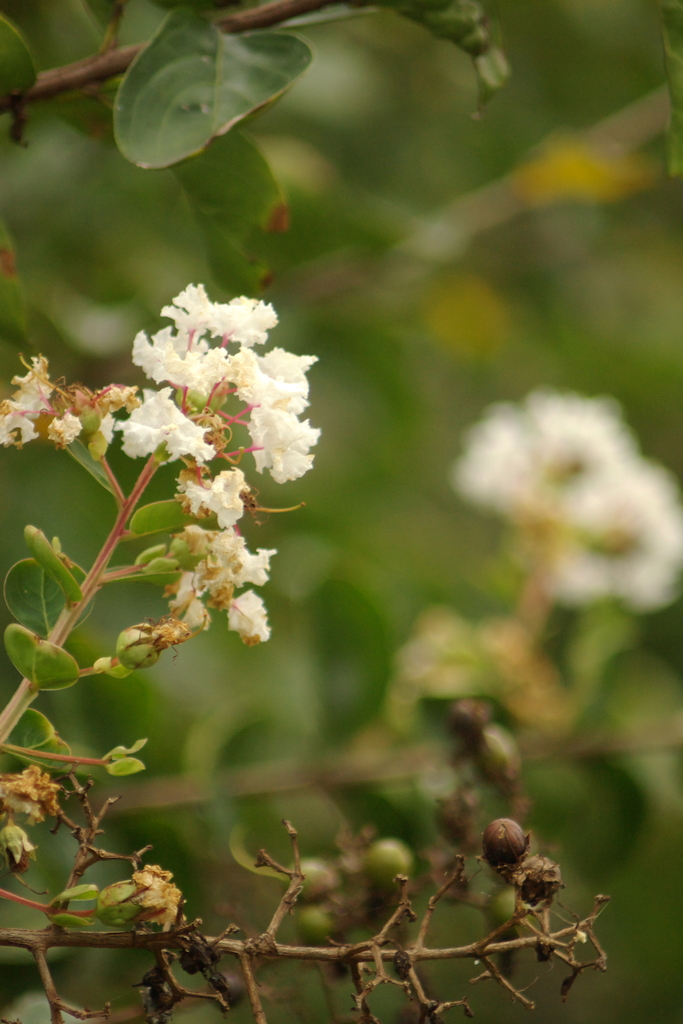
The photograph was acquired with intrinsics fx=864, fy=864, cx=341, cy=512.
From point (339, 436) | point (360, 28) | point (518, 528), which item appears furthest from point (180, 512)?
point (360, 28)

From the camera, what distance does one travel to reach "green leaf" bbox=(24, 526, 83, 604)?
63 cm

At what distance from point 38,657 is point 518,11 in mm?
2597

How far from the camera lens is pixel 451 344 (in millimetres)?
2676

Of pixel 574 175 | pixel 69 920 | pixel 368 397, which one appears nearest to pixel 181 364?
pixel 69 920

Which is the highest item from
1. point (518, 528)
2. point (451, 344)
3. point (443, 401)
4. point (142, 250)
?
point (142, 250)

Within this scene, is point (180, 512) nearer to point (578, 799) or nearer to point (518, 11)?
point (578, 799)

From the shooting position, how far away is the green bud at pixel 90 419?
2.10 feet

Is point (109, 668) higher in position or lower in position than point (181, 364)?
lower

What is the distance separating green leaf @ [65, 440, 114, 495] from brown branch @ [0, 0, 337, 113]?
1.20 ft

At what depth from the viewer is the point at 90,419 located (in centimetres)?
64

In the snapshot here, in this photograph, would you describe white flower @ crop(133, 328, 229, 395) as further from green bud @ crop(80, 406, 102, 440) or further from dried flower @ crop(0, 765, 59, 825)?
dried flower @ crop(0, 765, 59, 825)

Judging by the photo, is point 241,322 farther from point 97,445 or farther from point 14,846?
point 14,846

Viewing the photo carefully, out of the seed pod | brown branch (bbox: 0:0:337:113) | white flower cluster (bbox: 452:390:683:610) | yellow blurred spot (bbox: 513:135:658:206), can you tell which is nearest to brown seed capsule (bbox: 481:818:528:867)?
the seed pod

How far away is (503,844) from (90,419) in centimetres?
45
